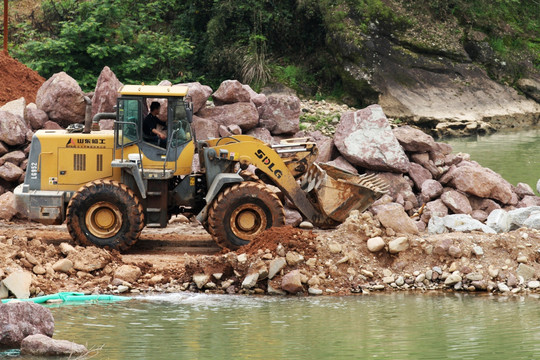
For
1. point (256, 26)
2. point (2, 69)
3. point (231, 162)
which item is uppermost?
point (256, 26)

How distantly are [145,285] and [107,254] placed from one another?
3.13 ft

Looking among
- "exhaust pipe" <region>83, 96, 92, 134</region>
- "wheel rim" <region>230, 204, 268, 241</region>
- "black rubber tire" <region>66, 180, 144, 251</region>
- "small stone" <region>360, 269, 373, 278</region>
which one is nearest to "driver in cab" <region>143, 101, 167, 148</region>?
"black rubber tire" <region>66, 180, 144, 251</region>

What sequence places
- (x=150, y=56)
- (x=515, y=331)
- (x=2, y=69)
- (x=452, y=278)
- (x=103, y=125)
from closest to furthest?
(x=515, y=331) → (x=452, y=278) → (x=103, y=125) → (x=2, y=69) → (x=150, y=56)

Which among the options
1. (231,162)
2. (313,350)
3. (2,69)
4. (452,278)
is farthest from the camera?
(2,69)

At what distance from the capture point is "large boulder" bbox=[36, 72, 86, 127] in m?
19.3

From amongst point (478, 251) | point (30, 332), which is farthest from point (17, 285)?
point (478, 251)

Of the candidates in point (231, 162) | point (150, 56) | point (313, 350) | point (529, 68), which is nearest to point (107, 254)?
point (231, 162)

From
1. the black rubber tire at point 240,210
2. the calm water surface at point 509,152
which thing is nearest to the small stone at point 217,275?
the black rubber tire at point 240,210

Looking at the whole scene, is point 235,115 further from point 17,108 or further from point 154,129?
point 154,129

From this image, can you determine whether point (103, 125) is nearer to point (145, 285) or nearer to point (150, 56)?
point (145, 285)

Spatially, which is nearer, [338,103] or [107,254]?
[107,254]

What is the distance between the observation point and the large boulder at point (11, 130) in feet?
60.3

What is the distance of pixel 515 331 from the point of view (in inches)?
428

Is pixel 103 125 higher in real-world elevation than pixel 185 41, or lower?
lower
